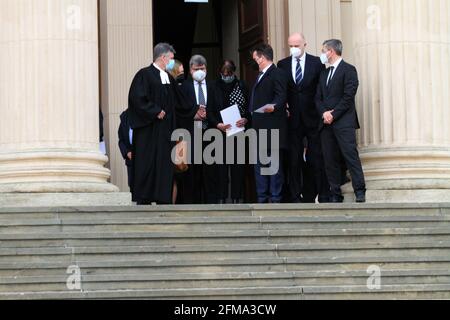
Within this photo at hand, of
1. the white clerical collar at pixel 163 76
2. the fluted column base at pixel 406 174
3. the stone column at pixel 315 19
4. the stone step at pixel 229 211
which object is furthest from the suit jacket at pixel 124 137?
the stone step at pixel 229 211

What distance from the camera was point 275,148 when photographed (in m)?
17.3

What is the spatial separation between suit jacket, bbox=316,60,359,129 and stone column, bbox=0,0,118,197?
9.32ft

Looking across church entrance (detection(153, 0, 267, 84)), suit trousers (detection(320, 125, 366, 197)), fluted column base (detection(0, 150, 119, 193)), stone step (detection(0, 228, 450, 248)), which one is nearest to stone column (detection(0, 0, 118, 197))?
fluted column base (detection(0, 150, 119, 193))

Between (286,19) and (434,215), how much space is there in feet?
22.8

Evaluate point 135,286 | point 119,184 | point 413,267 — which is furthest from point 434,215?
point 119,184

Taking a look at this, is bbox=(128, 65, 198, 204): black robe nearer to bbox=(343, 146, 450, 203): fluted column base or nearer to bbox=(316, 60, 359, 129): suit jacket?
bbox=(316, 60, 359, 129): suit jacket

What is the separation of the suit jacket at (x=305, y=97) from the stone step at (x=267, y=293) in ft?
14.4

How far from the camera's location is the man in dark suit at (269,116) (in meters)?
17.3

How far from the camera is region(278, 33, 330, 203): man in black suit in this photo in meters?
17.4

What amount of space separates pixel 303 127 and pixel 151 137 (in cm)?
202

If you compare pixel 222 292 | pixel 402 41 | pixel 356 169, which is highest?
pixel 402 41

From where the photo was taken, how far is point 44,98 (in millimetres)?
16156

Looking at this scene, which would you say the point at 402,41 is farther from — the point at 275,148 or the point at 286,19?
the point at 286,19

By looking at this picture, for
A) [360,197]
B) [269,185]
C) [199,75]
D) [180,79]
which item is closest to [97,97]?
[199,75]
